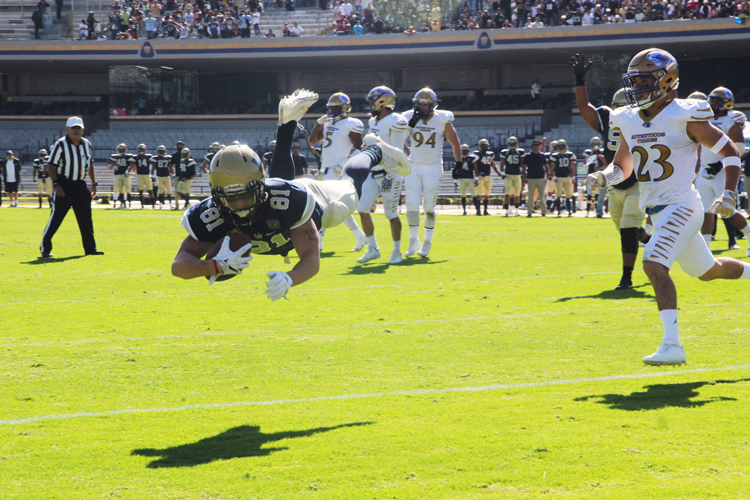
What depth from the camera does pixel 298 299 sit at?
308 inches

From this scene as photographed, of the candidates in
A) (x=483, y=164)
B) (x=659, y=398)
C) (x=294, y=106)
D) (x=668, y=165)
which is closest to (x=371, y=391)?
(x=659, y=398)

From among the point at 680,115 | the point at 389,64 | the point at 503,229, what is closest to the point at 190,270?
the point at 680,115

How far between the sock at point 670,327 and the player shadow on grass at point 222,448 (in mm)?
2127

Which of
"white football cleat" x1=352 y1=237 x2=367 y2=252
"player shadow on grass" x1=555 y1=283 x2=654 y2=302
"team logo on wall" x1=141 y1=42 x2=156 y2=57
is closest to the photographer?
"player shadow on grass" x1=555 y1=283 x2=654 y2=302

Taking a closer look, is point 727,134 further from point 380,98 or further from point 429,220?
point 380,98

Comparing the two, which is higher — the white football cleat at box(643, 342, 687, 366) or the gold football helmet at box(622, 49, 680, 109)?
the gold football helmet at box(622, 49, 680, 109)

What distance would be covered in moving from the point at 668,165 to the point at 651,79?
0.58 metres

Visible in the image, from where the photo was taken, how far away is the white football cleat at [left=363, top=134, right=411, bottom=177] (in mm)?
8500

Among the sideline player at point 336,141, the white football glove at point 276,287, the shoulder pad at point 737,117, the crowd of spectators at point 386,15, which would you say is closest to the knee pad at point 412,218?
the sideline player at point 336,141

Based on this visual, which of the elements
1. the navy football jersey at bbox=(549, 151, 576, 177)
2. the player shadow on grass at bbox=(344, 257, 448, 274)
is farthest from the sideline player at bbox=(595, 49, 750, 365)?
the navy football jersey at bbox=(549, 151, 576, 177)

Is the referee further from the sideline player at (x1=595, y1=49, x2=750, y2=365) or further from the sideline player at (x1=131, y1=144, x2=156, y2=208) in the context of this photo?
the sideline player at (x1=131, y1=144, x2=156, y2=208)

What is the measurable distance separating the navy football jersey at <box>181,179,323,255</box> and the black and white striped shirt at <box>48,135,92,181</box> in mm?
7240

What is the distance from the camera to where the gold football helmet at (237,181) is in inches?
173

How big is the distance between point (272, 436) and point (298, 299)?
3.97 meters
